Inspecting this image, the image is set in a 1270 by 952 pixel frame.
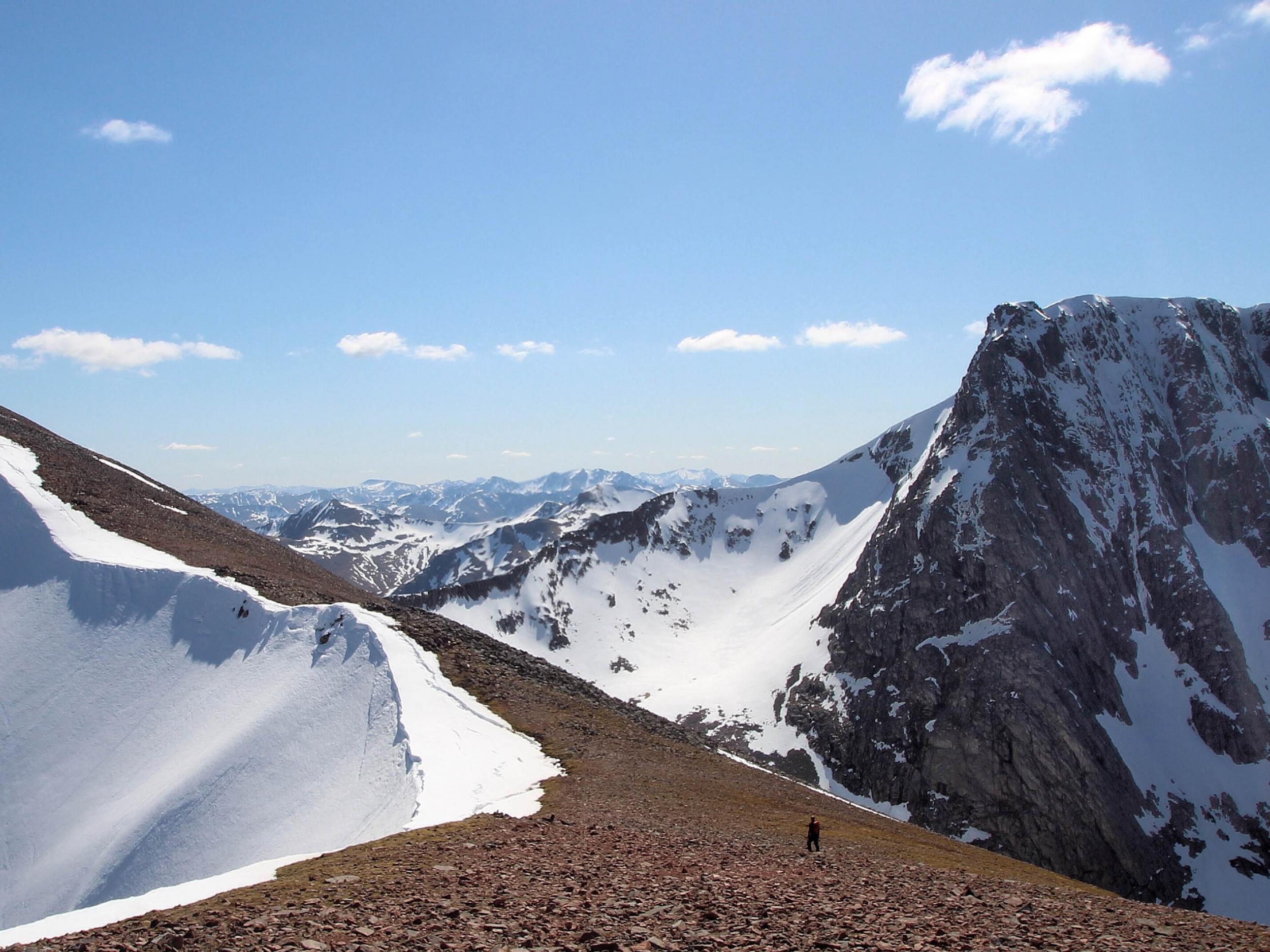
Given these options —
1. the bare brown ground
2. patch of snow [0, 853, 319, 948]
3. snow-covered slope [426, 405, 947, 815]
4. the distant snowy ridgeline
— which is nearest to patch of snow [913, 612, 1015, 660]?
snow-covered slope [426, 405, 947, 815]

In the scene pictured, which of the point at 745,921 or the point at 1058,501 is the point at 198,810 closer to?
the point at 745,921

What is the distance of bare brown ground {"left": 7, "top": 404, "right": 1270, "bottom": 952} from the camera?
11.7 meters

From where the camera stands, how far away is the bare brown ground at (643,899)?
38.4 ft

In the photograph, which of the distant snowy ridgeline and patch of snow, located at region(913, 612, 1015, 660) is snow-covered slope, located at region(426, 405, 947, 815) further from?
the distant snowy ridgeline

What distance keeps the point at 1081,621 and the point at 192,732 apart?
118m

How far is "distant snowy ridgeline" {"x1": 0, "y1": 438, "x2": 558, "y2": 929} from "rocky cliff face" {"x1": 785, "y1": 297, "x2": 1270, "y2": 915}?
82870mm

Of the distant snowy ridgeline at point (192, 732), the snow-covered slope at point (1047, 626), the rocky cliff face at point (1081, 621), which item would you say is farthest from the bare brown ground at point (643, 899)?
the snow-covered slope at point (1047, 626)

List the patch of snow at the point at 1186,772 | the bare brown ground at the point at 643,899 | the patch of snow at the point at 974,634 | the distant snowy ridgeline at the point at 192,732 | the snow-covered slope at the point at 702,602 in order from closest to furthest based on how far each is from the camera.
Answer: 1. the bare brown ground at the point at 643,899
2. the distant snowy ridgeline at the point at 192,732
3. the patch of snow at the point at 1186,772
4. the patch of snow at the point at 974,634
5. the snow-covered slope at the point at 702,602

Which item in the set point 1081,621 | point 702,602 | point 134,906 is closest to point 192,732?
point 134,906

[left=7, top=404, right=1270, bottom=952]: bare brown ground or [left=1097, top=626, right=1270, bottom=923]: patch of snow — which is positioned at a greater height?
[left=7, top=404, right=1270, bottom=952]: bare brown ground

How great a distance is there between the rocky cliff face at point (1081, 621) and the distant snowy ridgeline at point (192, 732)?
272 ft

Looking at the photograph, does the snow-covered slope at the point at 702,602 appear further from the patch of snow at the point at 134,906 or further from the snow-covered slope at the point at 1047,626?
the patch of snow at the point at 134,906

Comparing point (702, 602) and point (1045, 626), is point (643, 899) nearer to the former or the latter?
point (1045, 626)

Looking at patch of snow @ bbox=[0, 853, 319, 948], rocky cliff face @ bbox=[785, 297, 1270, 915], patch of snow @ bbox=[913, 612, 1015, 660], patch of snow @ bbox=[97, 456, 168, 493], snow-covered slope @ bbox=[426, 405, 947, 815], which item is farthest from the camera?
snow-covered slope @ bbox=[426, 405, 947, 815]
